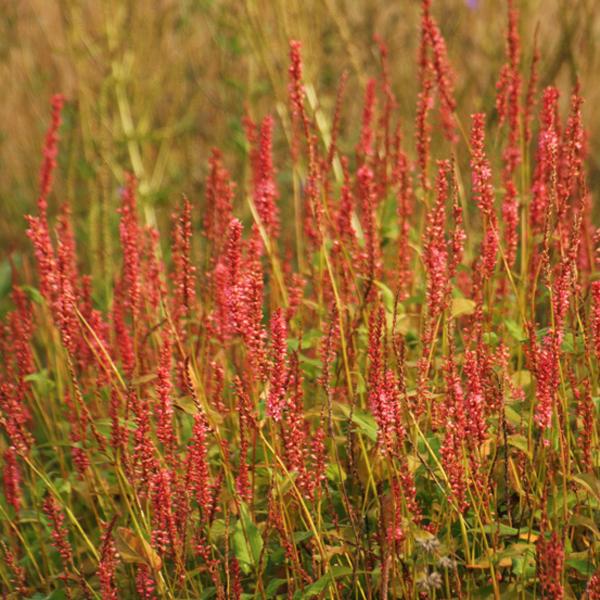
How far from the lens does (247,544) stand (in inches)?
81.9

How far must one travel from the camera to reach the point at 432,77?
2623mm

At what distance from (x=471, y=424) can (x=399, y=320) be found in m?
0.77

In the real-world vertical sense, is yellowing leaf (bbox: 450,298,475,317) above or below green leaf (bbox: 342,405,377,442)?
above

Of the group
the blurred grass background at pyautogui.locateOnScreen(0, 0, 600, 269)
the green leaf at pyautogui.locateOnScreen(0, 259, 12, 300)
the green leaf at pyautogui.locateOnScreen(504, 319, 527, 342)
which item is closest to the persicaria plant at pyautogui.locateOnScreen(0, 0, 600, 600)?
the green leaf at pyautogui.locateOnScreen(504, 319, 527, 342)

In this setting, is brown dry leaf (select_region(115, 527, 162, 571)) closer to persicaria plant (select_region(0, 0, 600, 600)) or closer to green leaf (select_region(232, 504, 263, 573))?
persicaria plant (select_region(0, 0, 600, 600))

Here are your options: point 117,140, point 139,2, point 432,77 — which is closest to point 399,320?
point 432,77

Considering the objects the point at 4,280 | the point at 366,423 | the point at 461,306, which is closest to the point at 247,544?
the point at 366,423

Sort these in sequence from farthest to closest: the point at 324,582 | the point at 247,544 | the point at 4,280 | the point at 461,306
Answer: the point at 4,280 → the point at 461,306 → the point at 247,544 → the point at 324,582

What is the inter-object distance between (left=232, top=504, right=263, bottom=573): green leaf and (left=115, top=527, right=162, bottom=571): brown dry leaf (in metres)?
0.17

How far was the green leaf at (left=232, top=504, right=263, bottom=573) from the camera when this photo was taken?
2.08 m

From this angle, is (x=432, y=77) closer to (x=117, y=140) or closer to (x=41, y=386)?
(x=41, y=386)

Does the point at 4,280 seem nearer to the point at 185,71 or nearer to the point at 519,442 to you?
the point at 519,442

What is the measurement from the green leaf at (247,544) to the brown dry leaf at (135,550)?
168 millimetres

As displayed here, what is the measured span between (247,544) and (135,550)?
0.83 feet
